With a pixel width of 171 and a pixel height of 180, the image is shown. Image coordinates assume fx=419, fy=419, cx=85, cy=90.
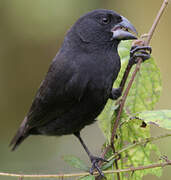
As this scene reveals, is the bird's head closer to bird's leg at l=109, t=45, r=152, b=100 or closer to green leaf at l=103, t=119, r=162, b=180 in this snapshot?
bird's leg at l=109, t=45, r=152, b=100

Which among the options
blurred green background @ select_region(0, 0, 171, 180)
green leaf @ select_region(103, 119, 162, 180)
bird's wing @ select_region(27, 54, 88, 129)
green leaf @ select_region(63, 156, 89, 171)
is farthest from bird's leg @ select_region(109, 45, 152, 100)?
blurred green background @ select_region(0, 0, 171, 180)

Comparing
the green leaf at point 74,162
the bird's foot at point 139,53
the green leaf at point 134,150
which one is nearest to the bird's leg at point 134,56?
the bird's foot at point 139,53

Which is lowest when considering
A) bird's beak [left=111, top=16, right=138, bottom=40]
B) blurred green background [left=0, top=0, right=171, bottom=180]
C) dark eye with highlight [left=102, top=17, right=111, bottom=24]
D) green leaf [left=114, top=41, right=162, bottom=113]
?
blurred green background [left=0, top=0, right=171, bottom=180]

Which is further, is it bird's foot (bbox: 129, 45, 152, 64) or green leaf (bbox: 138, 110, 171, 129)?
bird's foot (bbox: 129, 45, 152, 64)

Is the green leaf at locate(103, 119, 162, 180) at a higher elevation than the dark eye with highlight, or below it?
below

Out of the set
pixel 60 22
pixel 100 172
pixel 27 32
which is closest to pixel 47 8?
pixel 60 22

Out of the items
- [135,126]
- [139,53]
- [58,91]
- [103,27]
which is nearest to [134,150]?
[135,126]

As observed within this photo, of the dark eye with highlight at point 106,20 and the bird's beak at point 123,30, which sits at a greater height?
the dark eye with highlight at point 106,20

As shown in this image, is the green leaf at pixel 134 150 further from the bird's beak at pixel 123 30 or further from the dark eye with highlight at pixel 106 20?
the dark eye with highlight at pixel 106 20

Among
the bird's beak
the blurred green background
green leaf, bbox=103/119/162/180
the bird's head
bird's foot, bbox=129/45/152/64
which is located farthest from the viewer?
the blurred green background
